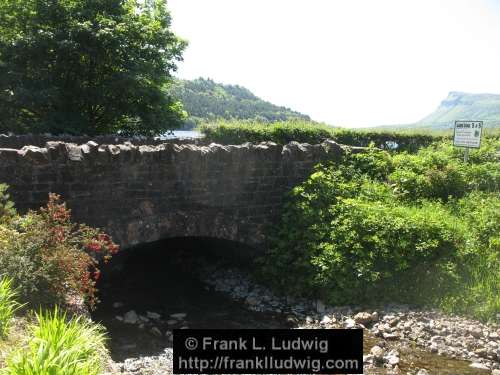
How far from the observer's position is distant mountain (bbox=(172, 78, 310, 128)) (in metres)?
64.0

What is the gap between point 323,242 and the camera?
8516 mm

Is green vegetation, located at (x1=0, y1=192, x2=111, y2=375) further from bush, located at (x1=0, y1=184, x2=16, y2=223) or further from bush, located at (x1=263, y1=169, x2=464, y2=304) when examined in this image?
bush, located at (x1=263, y1=169, x2=464, y2=304)

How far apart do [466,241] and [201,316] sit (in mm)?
4687

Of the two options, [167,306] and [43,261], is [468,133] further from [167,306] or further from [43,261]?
[43,261]

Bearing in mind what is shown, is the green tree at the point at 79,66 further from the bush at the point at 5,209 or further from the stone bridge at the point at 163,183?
the bush at the point at 5,209

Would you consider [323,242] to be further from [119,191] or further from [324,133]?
[324,133]

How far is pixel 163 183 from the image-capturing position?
7.75m

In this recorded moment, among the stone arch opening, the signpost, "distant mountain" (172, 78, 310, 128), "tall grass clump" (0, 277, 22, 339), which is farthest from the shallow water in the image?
"distant mountain" (172, 78, 310, 128)

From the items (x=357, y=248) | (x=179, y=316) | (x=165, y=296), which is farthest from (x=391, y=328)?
(x=165, y=296)

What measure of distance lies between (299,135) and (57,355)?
1360 cm

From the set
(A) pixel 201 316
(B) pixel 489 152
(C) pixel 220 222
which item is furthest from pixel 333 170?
(B) pixel 489 152

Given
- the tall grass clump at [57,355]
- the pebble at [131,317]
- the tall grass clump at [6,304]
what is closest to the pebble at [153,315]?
the pebble at [131,317]

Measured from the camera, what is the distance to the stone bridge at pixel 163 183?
6.61 metres

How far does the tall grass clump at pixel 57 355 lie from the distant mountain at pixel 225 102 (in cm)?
5615
